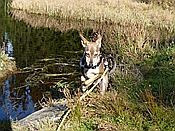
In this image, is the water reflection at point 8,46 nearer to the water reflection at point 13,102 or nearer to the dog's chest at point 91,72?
the water reflection at point 13,102

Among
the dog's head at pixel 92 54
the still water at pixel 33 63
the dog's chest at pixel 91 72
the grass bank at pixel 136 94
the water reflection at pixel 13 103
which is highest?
the dog's head at pixel 92 54

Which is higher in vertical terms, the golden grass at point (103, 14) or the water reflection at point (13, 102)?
the golden grass at point (103, 14)

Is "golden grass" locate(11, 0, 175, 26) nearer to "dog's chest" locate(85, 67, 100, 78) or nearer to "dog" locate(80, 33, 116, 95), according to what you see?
"dog" locate(80, 33, 116, 95)

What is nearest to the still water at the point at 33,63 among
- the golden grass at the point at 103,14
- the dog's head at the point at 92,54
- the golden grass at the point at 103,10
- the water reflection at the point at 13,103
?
the water reflection at the point at 13,103

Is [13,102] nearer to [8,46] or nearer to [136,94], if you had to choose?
[136,94]

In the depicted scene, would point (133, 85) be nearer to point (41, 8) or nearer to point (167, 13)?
point (167, 13)

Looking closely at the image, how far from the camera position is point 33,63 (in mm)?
13953

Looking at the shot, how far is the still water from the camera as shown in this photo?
10328 mm

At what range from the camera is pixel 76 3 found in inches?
893

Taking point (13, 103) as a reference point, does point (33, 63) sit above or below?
above

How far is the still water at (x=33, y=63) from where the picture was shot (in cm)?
1033

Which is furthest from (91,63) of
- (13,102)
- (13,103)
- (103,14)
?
(103,14)

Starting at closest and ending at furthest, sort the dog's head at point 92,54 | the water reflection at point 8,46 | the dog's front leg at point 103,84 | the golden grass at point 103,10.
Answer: the dog's head at point 92,54 < the dog's front leg at point 103,84 < the water reflection at point 8,46 < the golden grass at point 103,10

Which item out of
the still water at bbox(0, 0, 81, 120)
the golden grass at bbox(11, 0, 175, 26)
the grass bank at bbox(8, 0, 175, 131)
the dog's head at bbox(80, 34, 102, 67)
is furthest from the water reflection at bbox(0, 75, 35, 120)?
the golden grass at bbox(11, 0, 175, 26)
